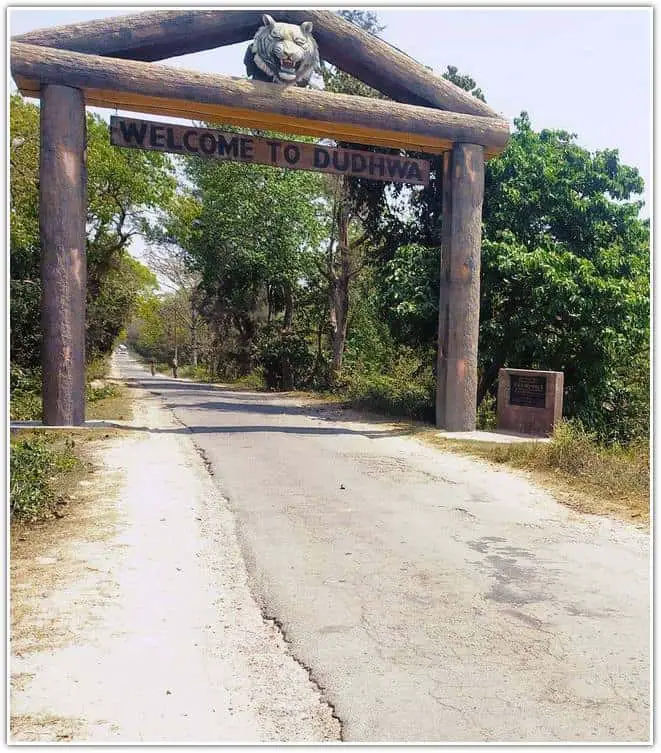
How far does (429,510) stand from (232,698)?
4.37 metres

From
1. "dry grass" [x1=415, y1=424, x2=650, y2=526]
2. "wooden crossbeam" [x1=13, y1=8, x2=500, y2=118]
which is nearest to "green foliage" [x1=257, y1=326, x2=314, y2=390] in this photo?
"wooden crossbeam" [x1=13, y1=8, x2=500, y2=118]

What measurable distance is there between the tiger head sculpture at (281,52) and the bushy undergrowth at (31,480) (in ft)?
25.0

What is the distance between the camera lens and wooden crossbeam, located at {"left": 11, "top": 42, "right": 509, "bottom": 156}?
12.3 meters

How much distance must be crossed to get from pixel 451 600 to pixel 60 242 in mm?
9584

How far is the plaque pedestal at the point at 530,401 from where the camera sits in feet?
44.1

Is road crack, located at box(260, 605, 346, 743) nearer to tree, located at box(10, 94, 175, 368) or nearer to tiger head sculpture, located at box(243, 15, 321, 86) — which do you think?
tiger head sculpture, located at box(243, 15, 321, 86)

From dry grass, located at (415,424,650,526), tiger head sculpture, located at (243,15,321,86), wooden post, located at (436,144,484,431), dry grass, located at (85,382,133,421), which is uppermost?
tiger head sculpture, located at (243,15,321,86)

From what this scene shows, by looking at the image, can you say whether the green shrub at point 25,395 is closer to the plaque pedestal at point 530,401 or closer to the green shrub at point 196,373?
the plaque pedestal at point 530,401

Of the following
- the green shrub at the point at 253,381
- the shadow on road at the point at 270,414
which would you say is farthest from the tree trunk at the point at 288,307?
the shadow on road at the point at 270,414

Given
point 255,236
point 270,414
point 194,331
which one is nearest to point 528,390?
point 270,414

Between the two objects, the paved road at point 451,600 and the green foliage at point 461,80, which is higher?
the green foliage at point 461,80

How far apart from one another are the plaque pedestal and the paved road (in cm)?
392

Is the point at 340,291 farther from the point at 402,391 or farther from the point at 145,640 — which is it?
the point at 145,640

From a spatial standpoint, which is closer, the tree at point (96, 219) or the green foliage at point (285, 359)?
the tree at point (96, 219)
